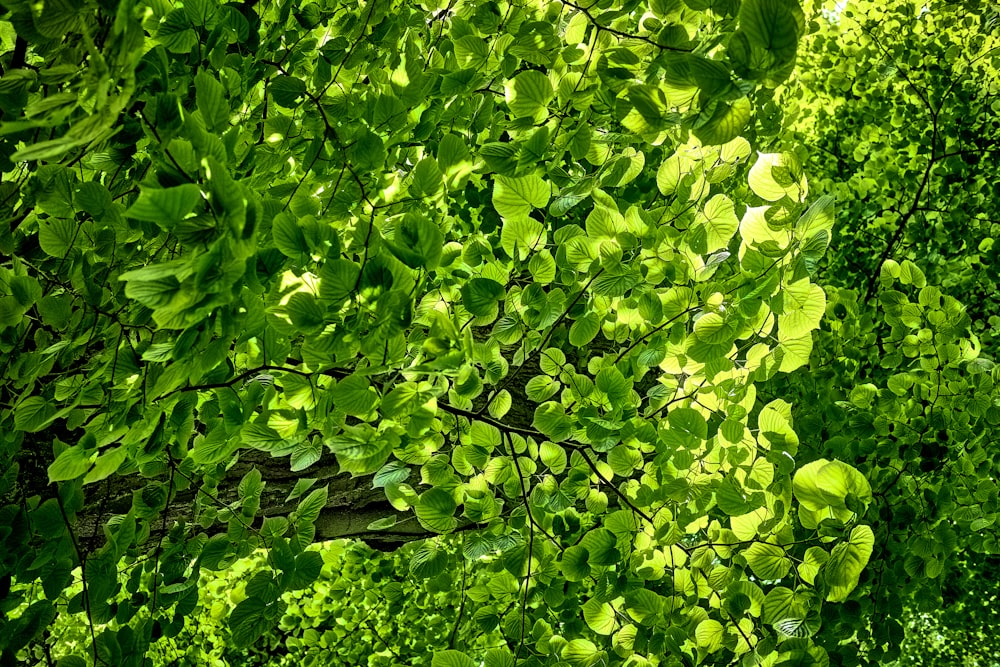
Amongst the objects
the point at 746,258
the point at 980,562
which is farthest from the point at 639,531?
the point at 980,562

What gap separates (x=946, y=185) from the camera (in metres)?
3.55

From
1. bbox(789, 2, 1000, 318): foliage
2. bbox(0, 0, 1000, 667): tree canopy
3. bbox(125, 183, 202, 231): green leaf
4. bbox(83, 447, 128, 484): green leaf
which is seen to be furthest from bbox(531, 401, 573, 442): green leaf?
bbox(789, 2, 1000, 318): foliage

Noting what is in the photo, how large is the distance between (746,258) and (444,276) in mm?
616

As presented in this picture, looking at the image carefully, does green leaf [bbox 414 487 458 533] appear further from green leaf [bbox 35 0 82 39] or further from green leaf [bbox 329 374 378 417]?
green leaf [bbox 35 0 82 39]

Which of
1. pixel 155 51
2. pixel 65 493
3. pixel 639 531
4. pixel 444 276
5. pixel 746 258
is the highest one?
pixel 155 51

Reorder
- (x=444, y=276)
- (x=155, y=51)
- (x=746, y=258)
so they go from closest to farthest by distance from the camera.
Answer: (x=155, y=51), (x=746, y=258), (x=444, y=276)

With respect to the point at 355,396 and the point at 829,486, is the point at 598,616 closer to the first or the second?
the point at 829,486

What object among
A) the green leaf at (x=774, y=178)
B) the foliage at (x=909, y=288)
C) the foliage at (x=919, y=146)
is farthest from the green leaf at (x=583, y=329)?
the foliage at (x=919, y=146)

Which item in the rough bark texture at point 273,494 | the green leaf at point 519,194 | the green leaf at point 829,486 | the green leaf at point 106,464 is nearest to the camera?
the green leaf at point 106,464

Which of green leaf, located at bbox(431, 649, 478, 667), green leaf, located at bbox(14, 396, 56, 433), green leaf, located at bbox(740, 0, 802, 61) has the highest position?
green leaf, located at bbox(740, 0, 802, 61)

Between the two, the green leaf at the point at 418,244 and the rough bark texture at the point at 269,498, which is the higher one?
the green leaf at the point at 418,244

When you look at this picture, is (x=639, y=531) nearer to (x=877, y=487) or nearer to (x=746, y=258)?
(x=746, y=258)

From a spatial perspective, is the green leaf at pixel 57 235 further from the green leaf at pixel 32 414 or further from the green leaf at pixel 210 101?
the green leaf at pixel 210 101

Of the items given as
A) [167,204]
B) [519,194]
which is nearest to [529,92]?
[519,194]
